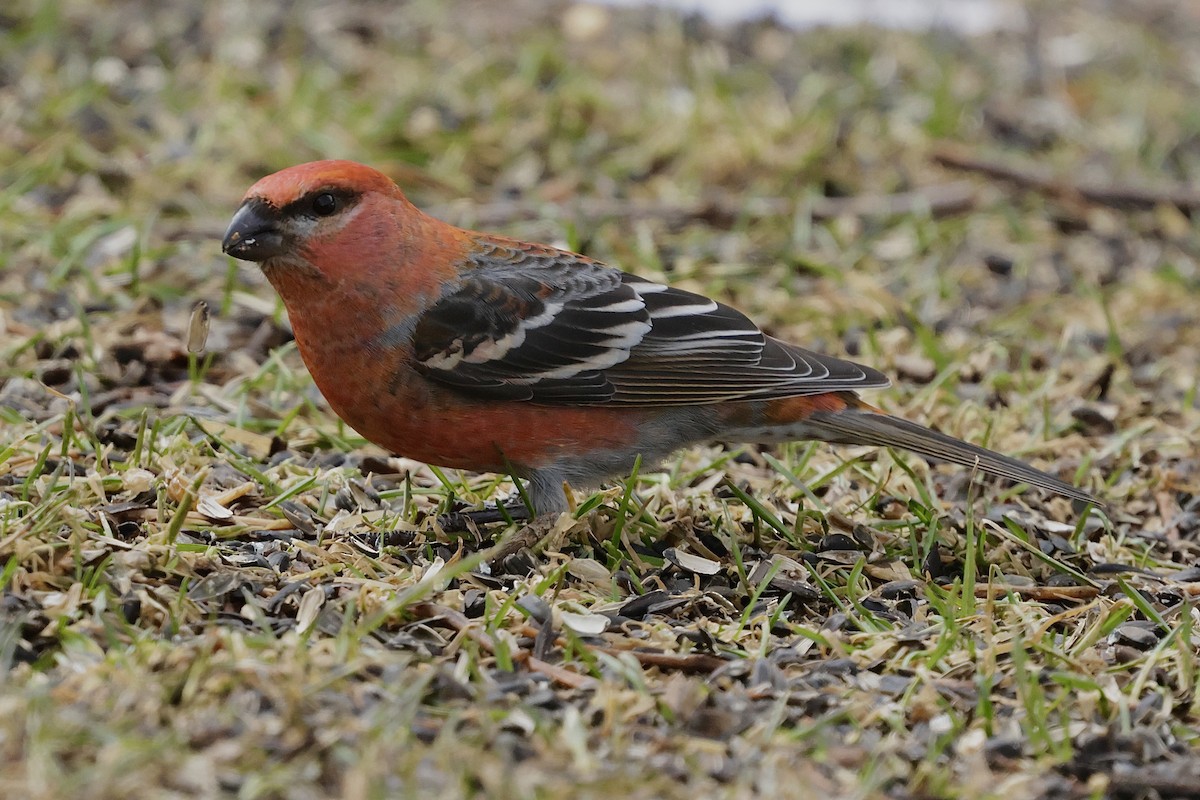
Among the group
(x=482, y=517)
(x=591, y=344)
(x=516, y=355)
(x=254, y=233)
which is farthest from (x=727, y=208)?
(x=254, y=233)

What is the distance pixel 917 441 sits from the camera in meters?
4.90

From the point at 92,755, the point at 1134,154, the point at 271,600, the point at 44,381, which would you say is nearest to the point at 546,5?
the point at 1134,154

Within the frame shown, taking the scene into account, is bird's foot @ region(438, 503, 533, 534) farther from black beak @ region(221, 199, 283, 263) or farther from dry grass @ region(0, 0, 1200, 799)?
black beak @ region(221, 199, 283, 263)

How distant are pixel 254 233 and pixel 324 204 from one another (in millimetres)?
240

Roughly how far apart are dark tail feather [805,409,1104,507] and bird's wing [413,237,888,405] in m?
0.12

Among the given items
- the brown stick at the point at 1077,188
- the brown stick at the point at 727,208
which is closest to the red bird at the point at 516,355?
the brown stick at the point at 727,208

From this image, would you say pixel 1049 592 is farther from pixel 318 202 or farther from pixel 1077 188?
pixel 1077 188

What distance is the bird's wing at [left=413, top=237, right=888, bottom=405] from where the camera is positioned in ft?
15.5

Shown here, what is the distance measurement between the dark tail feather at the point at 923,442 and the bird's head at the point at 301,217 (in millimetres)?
1606

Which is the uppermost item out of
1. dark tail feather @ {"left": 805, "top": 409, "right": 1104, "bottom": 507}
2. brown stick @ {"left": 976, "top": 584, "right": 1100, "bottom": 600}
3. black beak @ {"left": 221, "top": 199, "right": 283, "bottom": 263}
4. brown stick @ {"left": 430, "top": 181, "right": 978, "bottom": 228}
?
black beak @ {"left": 221, "top": 199, "right": 283, "bottom": 263}

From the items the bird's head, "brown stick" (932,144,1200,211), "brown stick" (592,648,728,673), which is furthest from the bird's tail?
"brown stick" (932,144,1200,211)

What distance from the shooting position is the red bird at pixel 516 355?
462 centimetres

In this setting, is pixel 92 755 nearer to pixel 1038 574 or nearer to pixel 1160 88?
pixel 1038 574

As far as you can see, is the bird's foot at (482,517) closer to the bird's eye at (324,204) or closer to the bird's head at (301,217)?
the bird's head at (301,217)
